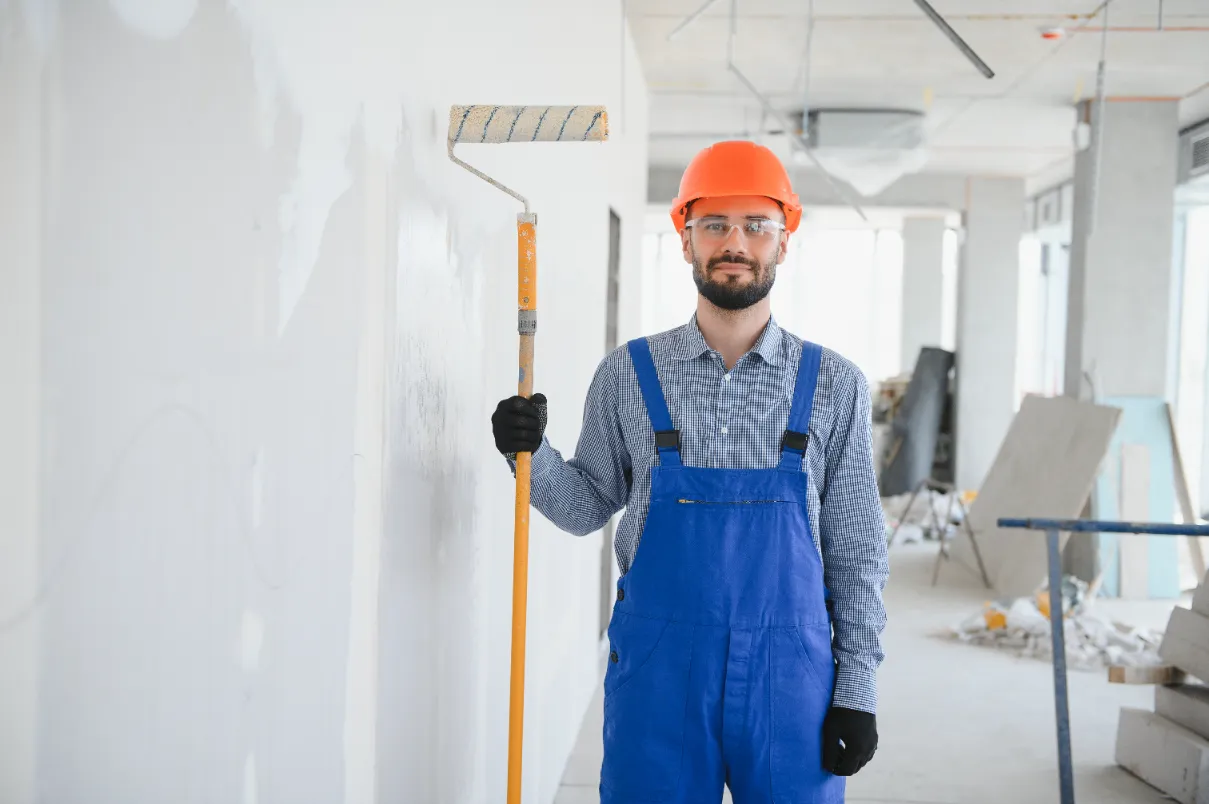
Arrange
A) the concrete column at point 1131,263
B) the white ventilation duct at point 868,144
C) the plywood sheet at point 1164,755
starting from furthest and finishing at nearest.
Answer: the white ventilation duct at point 868,144
the concrete column at point 1131,263
the plywood sheet at point 1164,755

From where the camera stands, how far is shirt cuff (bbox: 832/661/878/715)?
5.54 feet

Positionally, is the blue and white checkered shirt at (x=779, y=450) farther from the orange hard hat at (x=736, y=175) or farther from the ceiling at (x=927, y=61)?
the ceiling at (x=927, y=61)

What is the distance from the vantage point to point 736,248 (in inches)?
71.2

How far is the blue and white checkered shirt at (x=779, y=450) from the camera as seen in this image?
1.73 m

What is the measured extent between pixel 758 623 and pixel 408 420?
2.07 feet

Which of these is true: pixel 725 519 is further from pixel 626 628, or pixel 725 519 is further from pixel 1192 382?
pixel 1192 382

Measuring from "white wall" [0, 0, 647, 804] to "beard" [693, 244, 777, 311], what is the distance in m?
0.41

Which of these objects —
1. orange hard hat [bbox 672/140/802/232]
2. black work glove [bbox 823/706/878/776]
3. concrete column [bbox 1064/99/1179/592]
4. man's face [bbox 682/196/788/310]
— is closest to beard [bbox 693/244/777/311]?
man's face [bbox 682/196/788/310]

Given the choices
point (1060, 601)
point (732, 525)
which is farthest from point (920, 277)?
point (732, 525)

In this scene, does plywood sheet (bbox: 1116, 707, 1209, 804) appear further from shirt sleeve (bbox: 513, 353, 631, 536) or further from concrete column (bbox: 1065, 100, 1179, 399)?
concrete column (bbox: 1065, 100, 1179, 399)

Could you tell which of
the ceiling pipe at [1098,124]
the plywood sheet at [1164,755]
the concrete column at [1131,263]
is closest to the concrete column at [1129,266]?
the concrete column at [1131,263]

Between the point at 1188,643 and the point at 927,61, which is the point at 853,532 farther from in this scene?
the point at 927,61

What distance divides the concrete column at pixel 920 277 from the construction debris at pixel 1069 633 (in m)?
6.50

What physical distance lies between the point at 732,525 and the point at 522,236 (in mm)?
564
